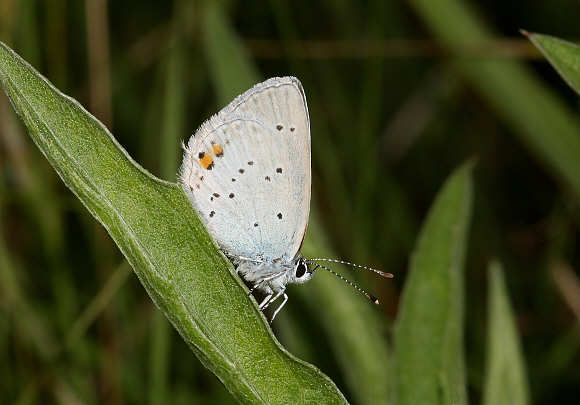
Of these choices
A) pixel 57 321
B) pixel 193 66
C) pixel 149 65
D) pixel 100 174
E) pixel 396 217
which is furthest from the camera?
pixel 149 65

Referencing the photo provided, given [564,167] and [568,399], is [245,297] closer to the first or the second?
[564,167]

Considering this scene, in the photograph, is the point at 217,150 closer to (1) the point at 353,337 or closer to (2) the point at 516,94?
(1) the point at 353,337

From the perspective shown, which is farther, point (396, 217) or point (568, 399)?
point (396, 217)

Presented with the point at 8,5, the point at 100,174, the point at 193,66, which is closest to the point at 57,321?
the point at 8,5

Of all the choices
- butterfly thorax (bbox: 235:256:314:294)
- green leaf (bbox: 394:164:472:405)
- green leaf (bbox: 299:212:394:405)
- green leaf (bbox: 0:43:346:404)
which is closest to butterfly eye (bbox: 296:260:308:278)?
butterfly thorax (bbox: 235:256:314:294)

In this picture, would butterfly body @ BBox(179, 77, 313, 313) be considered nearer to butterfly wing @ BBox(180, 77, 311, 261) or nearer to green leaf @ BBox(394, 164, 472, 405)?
butterfly wing @ BBox(180, 77, 311, 261)

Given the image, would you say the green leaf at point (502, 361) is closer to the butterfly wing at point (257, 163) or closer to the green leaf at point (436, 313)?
the green leaf at point (436, 313)

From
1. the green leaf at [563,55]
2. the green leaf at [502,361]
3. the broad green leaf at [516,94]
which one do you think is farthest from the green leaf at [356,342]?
the broad green leaf at [516,94]

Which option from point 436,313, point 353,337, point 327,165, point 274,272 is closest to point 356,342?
point 353,337
